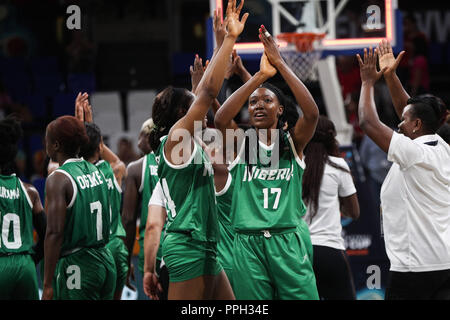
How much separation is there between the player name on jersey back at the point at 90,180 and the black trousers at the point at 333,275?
1839mm

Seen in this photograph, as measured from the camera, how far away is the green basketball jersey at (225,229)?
4801mm

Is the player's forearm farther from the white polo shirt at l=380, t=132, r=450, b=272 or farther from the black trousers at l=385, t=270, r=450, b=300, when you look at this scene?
the black trousers at l=385, t=270, r=450, b=300

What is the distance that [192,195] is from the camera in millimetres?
4031

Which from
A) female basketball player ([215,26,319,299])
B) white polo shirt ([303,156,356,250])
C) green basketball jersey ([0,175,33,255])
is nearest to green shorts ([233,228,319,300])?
female basketball player ([215,26,319,299])

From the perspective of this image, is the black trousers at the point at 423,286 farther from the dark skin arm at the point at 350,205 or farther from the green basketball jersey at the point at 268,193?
the dark skin arm at the point at 350,205

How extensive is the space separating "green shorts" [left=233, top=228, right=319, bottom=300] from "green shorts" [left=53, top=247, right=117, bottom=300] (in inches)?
40.3

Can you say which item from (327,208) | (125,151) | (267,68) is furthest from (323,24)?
(267,68)

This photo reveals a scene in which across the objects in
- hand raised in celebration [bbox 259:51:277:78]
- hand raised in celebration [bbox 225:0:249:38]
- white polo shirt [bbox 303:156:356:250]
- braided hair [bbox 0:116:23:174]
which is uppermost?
hand raised in celebration [bbox 225:0:249:38]

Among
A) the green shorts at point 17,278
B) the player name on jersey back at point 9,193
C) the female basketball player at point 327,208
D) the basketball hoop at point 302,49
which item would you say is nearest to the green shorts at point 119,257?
the green shorts at point 17,278

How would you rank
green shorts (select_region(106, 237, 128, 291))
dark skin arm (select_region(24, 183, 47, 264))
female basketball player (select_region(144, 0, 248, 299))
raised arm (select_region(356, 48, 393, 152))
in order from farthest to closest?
1. green shorts (select_region(106, 237, 128, 291))
2. dark skin arm (select_region(24, 183, 47, 264))
3. raised arm (select_region(356, 48, 393, 152))
4. female basketball player (select_region(144, 0, 248, 299))

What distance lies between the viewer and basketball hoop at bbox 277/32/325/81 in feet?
27.6

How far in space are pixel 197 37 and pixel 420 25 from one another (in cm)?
529

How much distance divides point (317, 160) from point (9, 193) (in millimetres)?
2399

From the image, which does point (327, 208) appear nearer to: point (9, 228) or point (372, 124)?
point (372, 124)
